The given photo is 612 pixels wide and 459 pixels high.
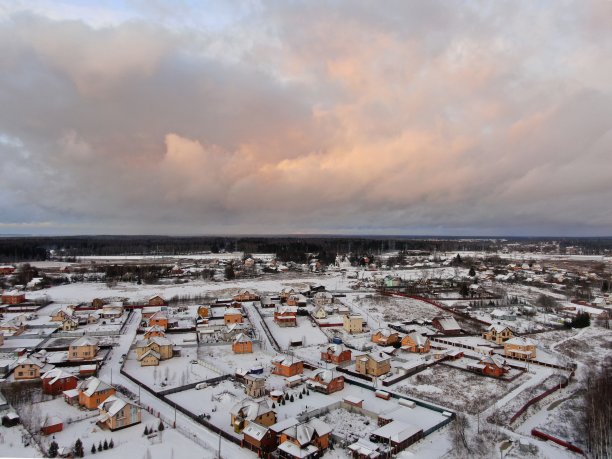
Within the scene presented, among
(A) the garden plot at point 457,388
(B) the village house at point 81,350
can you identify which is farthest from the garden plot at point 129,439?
(A) the garden plot at point 457,388

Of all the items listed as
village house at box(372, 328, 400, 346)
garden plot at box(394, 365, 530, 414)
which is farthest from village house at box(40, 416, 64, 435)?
village house at box(372, 328, 400, 346)

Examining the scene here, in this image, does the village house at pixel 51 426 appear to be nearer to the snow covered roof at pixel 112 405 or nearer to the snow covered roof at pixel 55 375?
the snow covered roof at pixel 112 405

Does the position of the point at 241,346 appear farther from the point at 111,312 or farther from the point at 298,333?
the point at 111,312

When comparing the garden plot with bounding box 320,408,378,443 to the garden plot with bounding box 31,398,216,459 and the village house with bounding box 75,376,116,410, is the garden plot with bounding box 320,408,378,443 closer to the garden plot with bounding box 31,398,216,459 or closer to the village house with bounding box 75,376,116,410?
the garden plot with bounding box 31,398,216,459

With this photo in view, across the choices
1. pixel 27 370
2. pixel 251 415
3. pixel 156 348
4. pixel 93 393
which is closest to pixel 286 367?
pixel 251 415

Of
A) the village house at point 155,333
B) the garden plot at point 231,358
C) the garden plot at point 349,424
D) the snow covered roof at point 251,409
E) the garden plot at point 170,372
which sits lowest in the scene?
the garden plot at point 349,424
